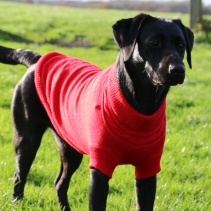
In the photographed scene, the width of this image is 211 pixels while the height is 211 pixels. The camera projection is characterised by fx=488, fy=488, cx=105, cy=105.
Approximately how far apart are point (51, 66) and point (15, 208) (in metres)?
1.32

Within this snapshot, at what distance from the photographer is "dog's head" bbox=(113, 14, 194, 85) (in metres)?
3.20

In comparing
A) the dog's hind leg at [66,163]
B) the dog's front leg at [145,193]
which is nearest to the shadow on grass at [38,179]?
the dog's hind leg at [66,163]

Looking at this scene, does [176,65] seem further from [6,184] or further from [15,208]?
[6,184]

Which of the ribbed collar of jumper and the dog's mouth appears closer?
the dog's mouth

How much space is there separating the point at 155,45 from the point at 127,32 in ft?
0.93

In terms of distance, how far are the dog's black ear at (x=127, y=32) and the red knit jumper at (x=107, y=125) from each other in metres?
0.23

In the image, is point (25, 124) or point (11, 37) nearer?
point (25, 124)

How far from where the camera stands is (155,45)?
3395mm

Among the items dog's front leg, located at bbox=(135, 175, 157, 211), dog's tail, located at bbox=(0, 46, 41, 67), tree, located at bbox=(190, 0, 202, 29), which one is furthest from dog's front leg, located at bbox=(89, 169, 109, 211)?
tree, located at bbox=(190, 0, 202, 29)

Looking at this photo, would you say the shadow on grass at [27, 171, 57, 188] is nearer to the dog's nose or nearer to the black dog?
the black dog

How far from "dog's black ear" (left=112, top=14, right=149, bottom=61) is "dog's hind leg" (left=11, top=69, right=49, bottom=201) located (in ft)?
3.66

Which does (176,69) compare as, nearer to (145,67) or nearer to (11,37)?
(145,67)

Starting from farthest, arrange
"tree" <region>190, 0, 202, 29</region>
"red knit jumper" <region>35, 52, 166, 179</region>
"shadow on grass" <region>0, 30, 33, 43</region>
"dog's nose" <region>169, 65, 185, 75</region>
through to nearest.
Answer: "tree" <region>190, 0, 202, 29</region> < "shadow on grass" <region>0, 30, 33, 43</region> < "red knit jumper" <region>35, 52, 166, 179</region> < "dog's nose" <region>169, 65, 185, 75</region>

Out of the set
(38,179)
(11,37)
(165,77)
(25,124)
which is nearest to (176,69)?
(165,77)
